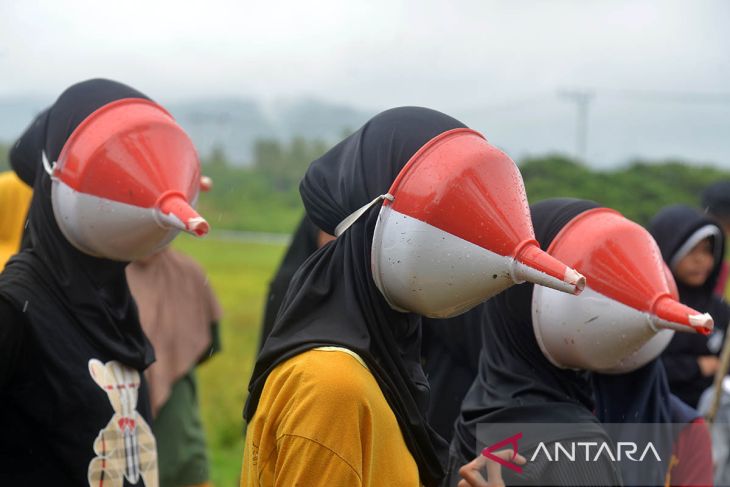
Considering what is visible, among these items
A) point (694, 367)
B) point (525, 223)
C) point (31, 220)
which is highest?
point (525, 223)

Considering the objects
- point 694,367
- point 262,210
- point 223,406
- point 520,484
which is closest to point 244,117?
point 262,210

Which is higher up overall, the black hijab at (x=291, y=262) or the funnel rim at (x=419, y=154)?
the funnel rim at (x=419, y=154)

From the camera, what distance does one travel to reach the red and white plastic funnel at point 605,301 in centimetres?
238

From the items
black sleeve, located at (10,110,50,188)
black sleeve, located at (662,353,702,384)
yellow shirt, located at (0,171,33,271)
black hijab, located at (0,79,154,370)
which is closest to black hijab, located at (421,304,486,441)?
black hijab, located at (0,79,154,370)

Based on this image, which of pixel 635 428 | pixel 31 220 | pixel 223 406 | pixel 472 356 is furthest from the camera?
pixel 223 406

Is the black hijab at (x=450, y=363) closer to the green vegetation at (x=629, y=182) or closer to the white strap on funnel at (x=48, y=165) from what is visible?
the white strap on funnel at (x=48, y=165)

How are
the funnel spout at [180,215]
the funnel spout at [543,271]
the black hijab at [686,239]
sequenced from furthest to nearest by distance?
the black hijab at [686,239] → the funnel spout at [180,215] → the funnel spout at [543,271]

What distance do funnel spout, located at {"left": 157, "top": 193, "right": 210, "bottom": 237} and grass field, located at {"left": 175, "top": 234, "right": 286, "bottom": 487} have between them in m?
3.93

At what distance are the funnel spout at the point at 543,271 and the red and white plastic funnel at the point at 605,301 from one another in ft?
1.90

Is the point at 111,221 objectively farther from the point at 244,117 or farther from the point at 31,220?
the point at 244,117

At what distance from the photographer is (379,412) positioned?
1.88 m

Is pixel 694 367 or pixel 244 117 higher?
pixel 694 367

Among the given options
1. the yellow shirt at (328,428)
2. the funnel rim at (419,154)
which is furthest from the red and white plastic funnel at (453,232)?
the yellow shirt at (328,428)

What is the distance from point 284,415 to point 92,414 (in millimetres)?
792
